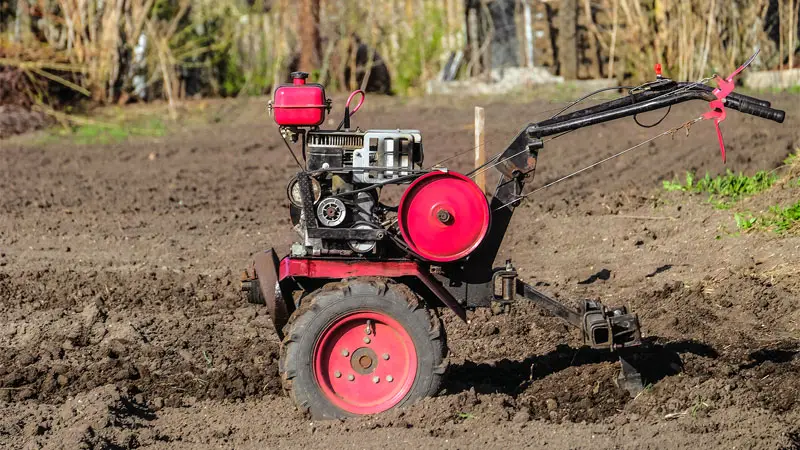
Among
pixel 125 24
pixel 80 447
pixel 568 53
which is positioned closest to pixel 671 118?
pixel 568 53

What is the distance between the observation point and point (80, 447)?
4.71 meters

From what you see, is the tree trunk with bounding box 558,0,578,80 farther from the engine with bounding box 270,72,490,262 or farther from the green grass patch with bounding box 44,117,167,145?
Answer: the engine with bounding box 270,72,490,262

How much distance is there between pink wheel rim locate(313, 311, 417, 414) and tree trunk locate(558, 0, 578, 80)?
1251 centimetres

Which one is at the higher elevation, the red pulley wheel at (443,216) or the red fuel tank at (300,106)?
the red fuel tank at (300,106)

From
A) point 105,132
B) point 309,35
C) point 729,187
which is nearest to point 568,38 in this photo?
point 309,35

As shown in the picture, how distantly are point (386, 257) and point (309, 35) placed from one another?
41.6 feet

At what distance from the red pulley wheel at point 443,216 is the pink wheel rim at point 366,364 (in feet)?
1.32

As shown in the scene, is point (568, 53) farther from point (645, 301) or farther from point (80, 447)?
point (80, 447)

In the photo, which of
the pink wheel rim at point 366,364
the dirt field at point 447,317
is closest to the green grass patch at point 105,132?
the dirt field at point 447,317

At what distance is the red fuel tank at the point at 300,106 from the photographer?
5152 millimetres

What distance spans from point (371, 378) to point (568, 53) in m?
12.6

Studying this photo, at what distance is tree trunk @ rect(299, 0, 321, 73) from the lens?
57.3 feet

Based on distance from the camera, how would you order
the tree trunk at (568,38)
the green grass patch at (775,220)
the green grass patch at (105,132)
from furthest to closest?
1. the tree trunk at (568,38)
2. the green grass patch at (105,132)
3. the green grass patch at (775,220)

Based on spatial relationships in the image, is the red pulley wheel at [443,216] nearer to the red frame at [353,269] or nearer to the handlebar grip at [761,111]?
the red frame at [353,269]
